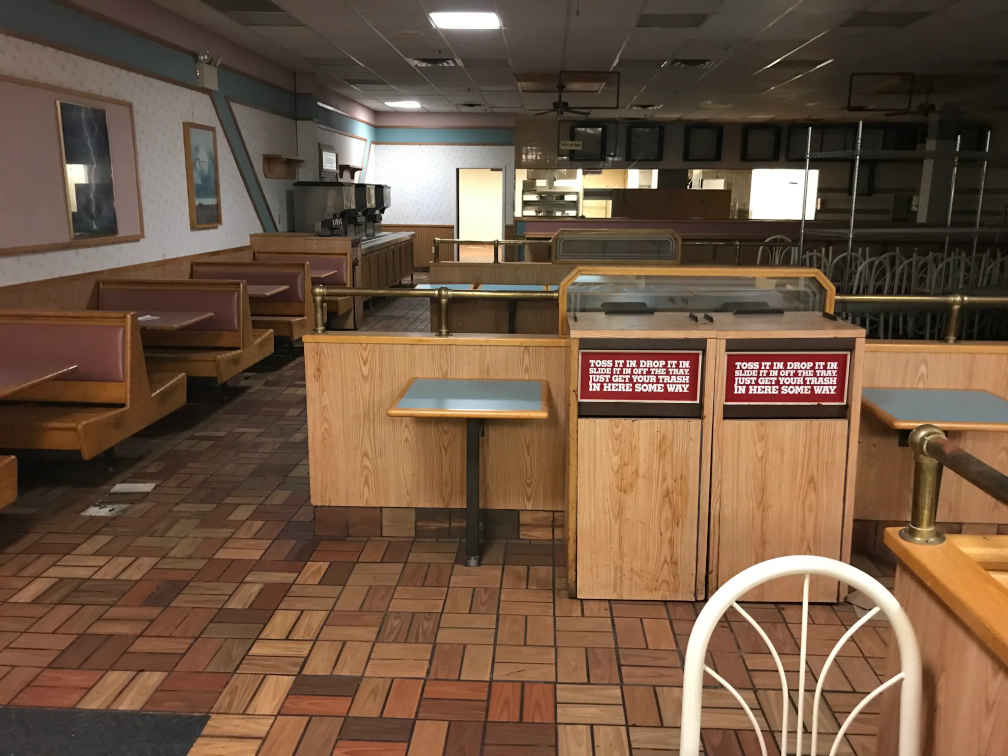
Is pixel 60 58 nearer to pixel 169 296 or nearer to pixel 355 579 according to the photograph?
pixel 169 296

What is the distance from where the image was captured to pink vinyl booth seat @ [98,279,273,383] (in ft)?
17.6

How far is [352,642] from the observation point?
2719mm

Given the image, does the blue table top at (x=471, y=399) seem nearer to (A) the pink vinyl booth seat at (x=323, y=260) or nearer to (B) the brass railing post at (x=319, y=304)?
(B) the brass railing post at (x=319, y=304)

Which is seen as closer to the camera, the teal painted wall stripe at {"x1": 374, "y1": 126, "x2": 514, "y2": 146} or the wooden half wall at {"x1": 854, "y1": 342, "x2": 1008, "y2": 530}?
the wooden half wall at {"x1": 854, "y1": 342, "x2": 1008, "y2": 530}

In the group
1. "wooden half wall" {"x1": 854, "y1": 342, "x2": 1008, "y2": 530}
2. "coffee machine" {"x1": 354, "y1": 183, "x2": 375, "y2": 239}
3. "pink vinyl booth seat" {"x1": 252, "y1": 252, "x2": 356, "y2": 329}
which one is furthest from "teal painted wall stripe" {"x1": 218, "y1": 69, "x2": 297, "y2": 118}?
"wooden half wall" {"x1": 854, "y1": 342, "x2": 1008, "y2": 530}

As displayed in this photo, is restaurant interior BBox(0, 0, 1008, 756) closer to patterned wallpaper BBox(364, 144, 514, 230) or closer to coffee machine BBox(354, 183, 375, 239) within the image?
coffee machine BBox(354, 183, 375, 239)

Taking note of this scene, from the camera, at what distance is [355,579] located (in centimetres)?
317

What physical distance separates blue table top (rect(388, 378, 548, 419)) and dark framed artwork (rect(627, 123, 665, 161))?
10.8m

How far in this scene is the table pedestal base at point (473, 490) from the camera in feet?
10.1

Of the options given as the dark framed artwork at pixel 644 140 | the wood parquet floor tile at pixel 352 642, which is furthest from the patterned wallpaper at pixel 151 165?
the dark framed artwork at pixel 644 140

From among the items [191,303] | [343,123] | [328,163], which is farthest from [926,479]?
[343,123]

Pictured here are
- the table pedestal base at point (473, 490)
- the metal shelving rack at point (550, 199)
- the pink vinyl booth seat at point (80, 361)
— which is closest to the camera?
the table pedestal base at point (473, 490)

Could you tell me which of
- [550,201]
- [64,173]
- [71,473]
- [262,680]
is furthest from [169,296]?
[550,201]

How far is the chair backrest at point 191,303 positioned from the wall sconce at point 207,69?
267 centimetres
